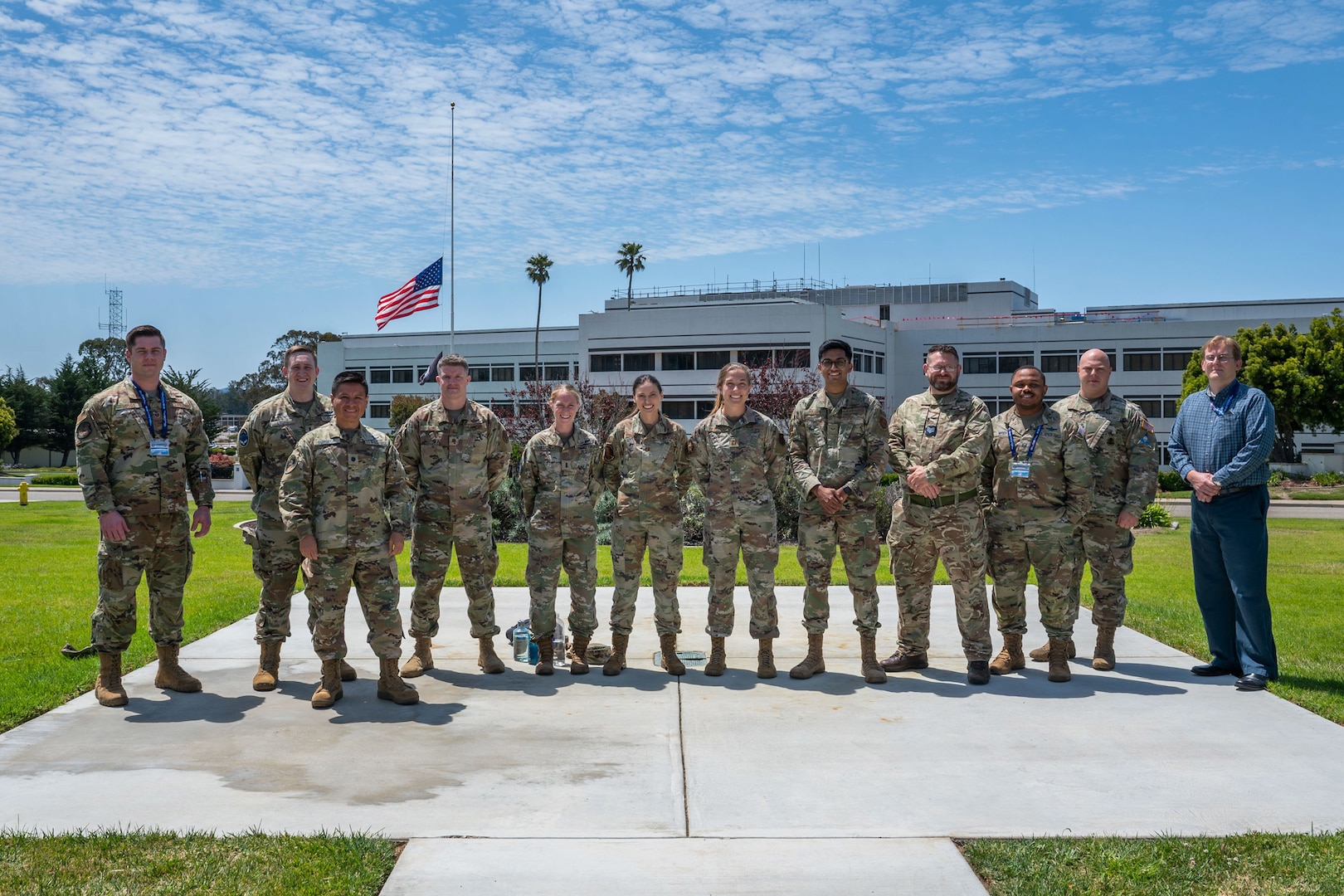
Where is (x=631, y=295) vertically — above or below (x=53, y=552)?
above

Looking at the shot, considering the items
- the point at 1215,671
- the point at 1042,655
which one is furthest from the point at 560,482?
the point at 1215,671

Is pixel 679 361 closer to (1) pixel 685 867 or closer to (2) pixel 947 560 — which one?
(2) pixel 947 560

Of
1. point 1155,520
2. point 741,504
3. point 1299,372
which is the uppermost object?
point 1299,372

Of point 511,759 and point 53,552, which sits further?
point 53,552

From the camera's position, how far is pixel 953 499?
289 inches

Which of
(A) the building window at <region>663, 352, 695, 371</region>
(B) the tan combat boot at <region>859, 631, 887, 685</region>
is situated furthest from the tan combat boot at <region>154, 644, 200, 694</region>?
(A) the building window at <region>663, 352, 695, 371</region>

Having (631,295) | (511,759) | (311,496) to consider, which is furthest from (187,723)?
(631,295)

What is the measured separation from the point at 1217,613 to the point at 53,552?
1707cm

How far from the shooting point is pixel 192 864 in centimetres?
424

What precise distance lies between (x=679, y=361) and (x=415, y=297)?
32702 mm

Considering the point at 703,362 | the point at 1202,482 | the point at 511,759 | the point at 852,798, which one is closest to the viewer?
the point at 852,798

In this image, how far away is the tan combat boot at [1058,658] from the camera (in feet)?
24.4

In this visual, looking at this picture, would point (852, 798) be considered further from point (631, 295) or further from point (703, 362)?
point (631, 295)

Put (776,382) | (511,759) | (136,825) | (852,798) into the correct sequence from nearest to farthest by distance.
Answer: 1. (136,825)
2. (852,798)
3. (511,759)
4. (776,382)
